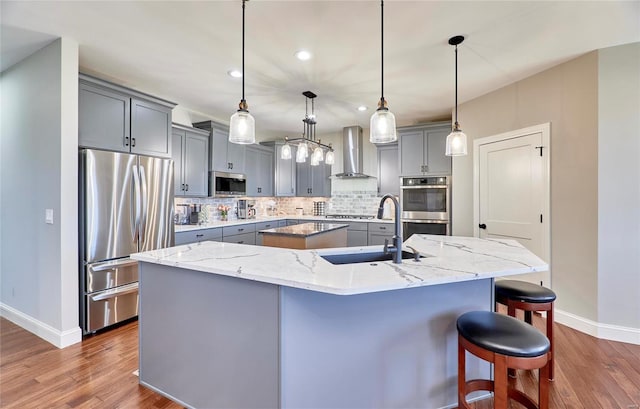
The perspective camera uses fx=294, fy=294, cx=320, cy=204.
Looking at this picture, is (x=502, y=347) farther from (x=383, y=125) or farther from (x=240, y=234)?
(x=240, y=234)

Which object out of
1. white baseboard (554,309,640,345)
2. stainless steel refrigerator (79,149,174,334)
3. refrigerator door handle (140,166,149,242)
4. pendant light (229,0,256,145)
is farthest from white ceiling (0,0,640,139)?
white baseboard (554,309,640,345)

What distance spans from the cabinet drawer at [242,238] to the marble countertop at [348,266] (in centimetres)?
227

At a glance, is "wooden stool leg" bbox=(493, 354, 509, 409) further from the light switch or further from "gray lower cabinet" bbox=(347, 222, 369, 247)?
"gray lower cabinet" bbox=(347, 222, 369, 247)

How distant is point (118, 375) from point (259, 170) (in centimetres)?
399

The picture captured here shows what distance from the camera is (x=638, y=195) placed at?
104 inches

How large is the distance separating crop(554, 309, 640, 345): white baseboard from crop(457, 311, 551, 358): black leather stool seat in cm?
204

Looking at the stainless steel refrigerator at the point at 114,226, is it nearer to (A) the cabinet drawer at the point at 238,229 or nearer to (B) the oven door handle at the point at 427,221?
(A) the cabinet drawer at the point at 238,229

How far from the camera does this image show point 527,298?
1.95 metres

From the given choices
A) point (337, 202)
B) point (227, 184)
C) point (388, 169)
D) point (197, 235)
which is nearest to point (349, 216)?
point (337, 202)

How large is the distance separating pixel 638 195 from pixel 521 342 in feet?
7.97

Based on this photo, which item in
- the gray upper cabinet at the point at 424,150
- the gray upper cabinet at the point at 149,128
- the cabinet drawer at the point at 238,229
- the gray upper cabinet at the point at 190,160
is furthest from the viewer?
the gray upper cabinet at the point at 424,150

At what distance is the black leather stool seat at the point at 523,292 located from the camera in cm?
194

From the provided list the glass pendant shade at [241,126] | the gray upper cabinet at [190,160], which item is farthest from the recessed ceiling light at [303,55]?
the gray upper cabinet at [190,160]

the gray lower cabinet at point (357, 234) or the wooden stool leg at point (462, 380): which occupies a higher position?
the gray lower cabinet at point (357, 234)
